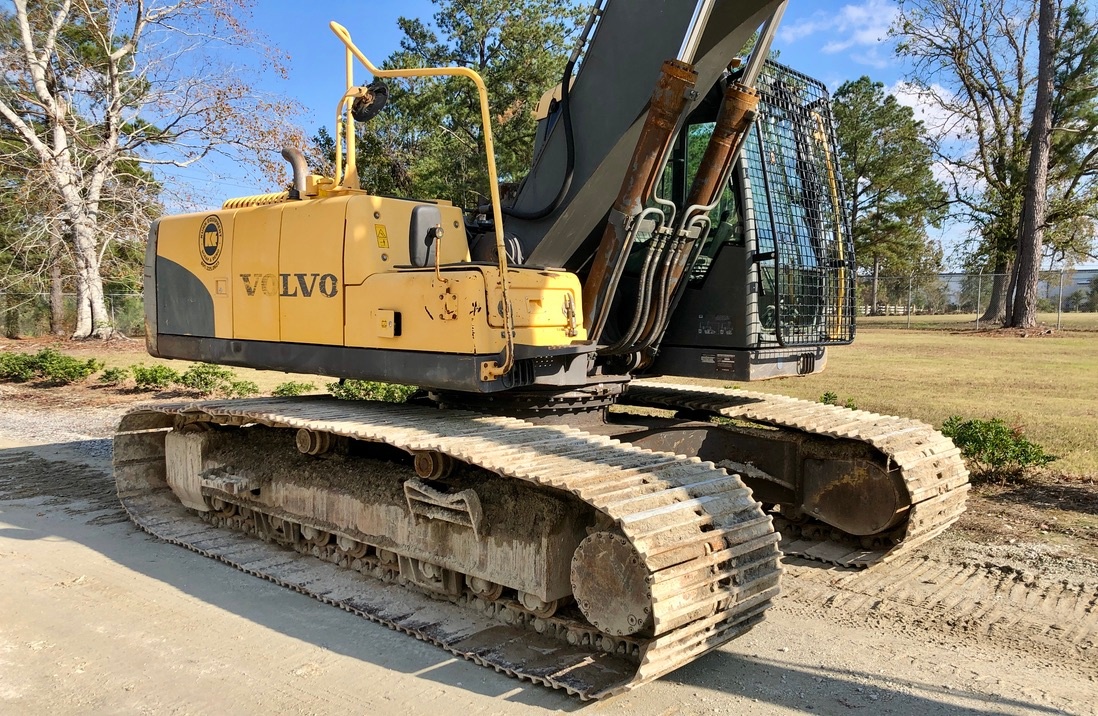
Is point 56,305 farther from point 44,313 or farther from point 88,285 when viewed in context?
point 88,285

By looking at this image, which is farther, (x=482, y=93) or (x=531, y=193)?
(x=531, y=193)

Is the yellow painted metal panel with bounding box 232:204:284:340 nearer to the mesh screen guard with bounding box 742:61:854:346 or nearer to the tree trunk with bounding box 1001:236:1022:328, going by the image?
the mesh screen guard with bounding box 742:61:854:346

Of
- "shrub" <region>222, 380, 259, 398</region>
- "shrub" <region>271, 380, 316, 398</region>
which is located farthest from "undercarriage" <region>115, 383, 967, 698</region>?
"shrub" <region>222, 380, 259, 398</region>

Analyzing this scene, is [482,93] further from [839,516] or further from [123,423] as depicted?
[123,423]

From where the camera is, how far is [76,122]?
2320cm

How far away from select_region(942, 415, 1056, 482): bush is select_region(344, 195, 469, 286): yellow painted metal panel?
4.87 meters

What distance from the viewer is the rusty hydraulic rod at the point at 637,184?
14.3 feet

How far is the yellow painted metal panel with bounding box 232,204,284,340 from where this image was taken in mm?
5535

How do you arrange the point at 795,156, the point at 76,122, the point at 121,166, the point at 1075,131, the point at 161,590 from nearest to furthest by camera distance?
the point at 161,590 → the point at 795,156 → the point at 76,122 → the point at 121,166 → the point at 1075,131

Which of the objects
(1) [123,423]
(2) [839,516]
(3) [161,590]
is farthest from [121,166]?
(2) [839,516]

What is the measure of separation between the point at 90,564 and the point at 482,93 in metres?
3.93

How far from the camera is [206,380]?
43.7ft

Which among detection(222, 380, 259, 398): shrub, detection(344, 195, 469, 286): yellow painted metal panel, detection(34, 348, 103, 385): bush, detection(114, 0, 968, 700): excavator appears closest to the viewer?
detection(114, 0, 968, 700): excavator

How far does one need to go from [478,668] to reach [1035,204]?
84.2ft
